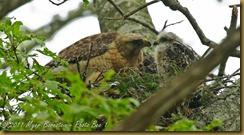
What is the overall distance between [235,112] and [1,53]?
1.44m

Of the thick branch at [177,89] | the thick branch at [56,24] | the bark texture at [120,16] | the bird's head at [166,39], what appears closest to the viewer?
the thick branch at [177,89]

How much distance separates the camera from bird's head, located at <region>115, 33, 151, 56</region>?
4746 mm

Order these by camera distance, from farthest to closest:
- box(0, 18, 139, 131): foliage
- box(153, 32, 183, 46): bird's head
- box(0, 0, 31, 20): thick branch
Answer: box(153, 32, 183, 46): bird's head, box(0, 18, 139, 131): foliage, box(0, 0, 31, 20): thick branch

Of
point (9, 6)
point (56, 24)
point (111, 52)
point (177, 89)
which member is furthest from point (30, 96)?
point (56, 24)

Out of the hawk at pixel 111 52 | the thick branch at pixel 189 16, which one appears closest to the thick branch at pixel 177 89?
the thick branch at pixel 189 16

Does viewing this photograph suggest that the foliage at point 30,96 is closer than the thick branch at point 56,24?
Yes

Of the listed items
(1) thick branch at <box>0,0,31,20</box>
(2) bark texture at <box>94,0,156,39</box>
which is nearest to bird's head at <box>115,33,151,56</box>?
(2) bark texture at <box>94,0,156,39</box>

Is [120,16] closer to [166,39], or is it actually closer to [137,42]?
[166,39]

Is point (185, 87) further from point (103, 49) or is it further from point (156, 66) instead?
point (103, 49)

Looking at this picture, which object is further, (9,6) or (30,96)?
(30,96)

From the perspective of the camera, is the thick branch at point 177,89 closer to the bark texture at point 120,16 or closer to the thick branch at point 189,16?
the thick branch at point 189,16

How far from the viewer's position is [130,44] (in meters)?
4.82

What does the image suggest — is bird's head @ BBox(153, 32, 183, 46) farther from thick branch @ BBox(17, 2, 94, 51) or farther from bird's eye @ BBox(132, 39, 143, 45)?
thick branch @ BBox(17, 2, 94, 51)

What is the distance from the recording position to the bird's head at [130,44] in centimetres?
475
